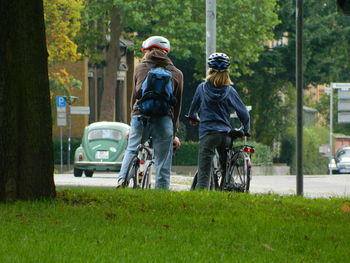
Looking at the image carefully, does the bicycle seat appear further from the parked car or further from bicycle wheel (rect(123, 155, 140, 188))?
the parked car

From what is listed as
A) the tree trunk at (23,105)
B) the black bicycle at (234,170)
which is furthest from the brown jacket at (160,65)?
the tree trunk at (23,105)

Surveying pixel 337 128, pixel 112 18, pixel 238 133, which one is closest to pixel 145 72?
pixel 238 133

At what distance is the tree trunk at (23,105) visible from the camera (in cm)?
946

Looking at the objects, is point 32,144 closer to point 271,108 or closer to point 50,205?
point 50,205

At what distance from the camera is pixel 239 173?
1201cm

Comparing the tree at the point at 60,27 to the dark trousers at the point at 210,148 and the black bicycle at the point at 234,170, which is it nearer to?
the black bicycle at the point at 234,170

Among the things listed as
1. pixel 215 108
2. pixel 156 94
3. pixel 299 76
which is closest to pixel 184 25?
pixel 299 76

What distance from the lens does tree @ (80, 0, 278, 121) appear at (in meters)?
48.4

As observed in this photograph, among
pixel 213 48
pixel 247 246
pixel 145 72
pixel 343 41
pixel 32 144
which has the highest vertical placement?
pixel 343 41

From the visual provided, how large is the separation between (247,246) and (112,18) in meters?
42.4

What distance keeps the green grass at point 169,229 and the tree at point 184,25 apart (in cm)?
3733

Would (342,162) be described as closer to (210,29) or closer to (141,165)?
(210,29)

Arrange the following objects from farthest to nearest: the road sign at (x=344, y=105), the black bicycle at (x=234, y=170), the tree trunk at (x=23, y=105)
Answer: the road sign at (x=344, y=105)
the black bicycle at (x=234, y=170)
the tree trunk at (x=23, y=105)

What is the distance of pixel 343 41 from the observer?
186 ft
